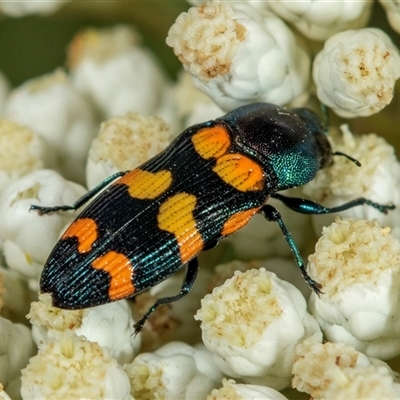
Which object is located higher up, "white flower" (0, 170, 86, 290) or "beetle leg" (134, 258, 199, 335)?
"white flower" (0, 170, 86, 290)

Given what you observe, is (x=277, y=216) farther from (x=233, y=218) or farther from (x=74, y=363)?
(x=74, y=363)

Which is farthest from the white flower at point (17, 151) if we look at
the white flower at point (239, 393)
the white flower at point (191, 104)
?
the white flower at point (239, 393)

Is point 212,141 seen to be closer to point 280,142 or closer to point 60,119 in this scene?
point 280,142

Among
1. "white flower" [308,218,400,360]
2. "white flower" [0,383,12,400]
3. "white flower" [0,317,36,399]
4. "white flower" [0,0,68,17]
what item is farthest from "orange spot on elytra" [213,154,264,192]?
"white flower" [0,0,68,17]

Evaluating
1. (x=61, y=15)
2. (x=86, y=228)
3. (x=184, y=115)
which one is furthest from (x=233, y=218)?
(x=61, y=15)

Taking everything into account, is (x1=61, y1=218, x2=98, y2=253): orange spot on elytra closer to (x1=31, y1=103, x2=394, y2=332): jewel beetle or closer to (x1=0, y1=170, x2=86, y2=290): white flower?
(x1=31, y1=103, x2=394, y2=332): jewel beetle
